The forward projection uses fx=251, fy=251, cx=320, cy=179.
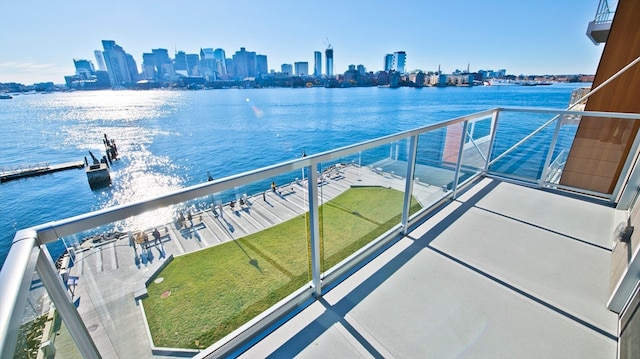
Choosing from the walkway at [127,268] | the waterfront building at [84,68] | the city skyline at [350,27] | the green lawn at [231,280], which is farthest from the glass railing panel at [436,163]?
the waterfront building at [84,68]

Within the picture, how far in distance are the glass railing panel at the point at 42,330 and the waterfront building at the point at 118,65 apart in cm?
11083

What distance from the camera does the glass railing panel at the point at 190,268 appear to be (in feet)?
3.39

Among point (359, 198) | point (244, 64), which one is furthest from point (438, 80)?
point (359, 198)

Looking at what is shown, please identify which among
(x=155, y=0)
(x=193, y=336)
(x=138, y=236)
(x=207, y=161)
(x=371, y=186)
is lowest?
(x=207, y=161)

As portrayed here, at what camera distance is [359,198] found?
243cm

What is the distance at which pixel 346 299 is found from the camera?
1.81 m

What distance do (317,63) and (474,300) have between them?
10300 centimetres

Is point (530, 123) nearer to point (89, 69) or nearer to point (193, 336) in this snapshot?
point (193, 336)

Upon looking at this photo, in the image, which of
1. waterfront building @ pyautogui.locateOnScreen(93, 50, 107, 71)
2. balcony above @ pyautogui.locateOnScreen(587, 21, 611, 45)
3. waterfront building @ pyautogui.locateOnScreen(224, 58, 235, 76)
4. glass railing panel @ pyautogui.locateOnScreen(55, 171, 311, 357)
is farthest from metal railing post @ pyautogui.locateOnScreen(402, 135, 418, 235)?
waterfront building @ pyautogui.locateOnScreen(93, 50, 107, 71)

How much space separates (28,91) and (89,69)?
36.4 metres

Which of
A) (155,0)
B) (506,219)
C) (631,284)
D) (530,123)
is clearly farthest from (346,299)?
(155,0)

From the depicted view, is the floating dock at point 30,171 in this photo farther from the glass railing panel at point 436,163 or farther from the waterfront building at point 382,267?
the glass railing panel at point 436,163

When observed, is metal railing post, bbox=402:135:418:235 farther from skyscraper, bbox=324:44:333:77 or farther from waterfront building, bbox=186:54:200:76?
waterfront building, bbox=186:54:200:76

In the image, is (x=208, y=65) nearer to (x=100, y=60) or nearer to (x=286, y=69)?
(x=286, y=69)
